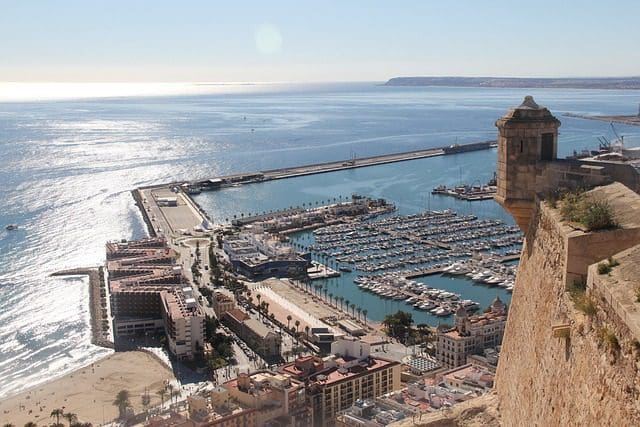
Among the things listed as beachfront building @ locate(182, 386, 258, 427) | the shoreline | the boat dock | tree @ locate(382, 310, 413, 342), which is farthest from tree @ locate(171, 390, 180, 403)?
the boat dock

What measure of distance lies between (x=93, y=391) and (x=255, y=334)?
575 cm

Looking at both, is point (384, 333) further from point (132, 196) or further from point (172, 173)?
point (172, 173)

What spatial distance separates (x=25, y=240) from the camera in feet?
127

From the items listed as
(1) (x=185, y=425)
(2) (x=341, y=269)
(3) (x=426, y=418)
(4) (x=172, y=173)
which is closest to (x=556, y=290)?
(3) (x=426, y=418)

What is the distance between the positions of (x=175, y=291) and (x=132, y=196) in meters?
26.5

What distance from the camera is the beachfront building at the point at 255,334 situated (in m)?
23.3

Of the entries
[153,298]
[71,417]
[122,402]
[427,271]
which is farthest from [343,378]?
[427,271]

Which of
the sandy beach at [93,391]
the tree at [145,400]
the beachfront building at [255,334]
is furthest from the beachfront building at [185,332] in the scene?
the tree at [145,400]

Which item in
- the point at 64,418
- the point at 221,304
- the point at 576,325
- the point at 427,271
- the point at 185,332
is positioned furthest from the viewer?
the point at 427,271

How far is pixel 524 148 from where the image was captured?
5566 millimetres

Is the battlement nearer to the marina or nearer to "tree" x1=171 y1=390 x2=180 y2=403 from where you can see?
"tree" x1=171 y1=390 x2=180 y2=403

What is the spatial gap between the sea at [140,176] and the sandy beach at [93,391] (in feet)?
2.92

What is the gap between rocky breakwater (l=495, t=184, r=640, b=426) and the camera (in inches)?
114

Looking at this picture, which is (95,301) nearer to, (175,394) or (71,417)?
(175,394)
